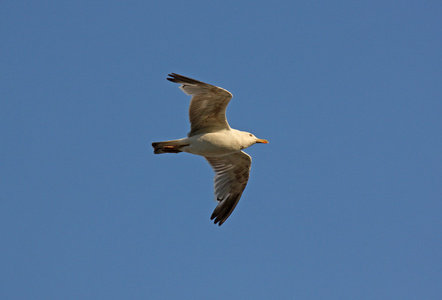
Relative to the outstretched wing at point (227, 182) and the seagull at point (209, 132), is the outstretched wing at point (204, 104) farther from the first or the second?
the outstretched wing at point (227, 182)

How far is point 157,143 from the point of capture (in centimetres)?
1254

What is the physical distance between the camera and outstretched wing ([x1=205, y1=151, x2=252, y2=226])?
14008 millimetres

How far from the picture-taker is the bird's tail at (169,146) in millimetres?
12430

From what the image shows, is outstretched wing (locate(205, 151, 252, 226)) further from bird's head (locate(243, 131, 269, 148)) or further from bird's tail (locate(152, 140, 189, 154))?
bird's tail (locate(152, 140, 189, 154))

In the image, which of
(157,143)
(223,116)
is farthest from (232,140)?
(157,143)

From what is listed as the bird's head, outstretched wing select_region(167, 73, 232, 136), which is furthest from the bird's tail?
the bird's head

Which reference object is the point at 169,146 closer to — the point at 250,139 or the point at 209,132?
the point at 209,132

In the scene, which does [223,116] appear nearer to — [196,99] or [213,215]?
[196,99]

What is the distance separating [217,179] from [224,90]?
3214 millimetres

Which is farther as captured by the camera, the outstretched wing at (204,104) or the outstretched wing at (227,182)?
the outstretched wing at (227,182)

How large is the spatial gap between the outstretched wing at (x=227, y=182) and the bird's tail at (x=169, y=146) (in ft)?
5.78

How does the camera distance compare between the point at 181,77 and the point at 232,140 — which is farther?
the point at 232,140

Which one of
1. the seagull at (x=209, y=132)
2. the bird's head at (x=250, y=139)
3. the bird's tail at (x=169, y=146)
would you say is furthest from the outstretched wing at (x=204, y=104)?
the bird's head at (x=250, y=139)

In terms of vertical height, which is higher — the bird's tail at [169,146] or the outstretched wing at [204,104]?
the outstretched wing at [204,104]
